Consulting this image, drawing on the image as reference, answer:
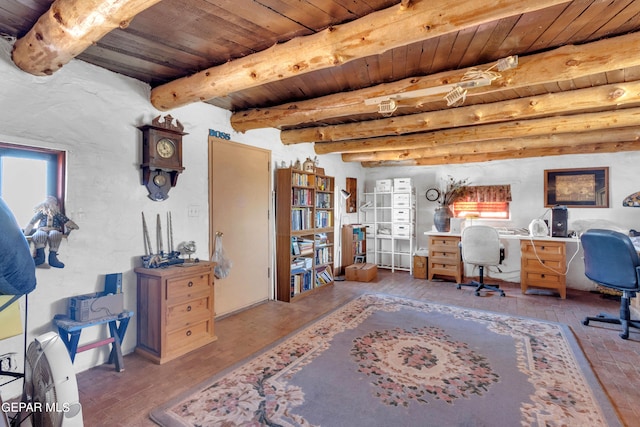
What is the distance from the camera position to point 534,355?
101 inches

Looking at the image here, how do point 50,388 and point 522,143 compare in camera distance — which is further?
point 522,143

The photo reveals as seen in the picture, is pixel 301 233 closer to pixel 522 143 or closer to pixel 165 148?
pixel 165 148

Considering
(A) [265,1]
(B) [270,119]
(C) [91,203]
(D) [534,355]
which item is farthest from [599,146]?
(C) [91,203]

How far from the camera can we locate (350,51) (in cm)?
186

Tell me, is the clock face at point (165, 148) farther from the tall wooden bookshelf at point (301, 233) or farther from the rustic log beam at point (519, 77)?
the tall wooden bookshelf at point (301, 233)

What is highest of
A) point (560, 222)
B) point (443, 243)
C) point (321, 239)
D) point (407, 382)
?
point (560, 222)

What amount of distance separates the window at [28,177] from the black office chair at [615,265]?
187 inches

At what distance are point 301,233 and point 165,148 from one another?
205cm

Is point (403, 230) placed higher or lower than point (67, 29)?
lower

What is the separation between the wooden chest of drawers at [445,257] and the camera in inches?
197

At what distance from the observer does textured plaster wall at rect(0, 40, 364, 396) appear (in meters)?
2.12

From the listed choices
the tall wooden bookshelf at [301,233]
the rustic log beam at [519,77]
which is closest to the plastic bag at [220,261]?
the tall wooden bookshelf at [301,233]

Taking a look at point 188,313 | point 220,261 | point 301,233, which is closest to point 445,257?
point 301,233

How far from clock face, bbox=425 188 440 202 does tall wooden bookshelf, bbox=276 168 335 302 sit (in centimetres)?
216
